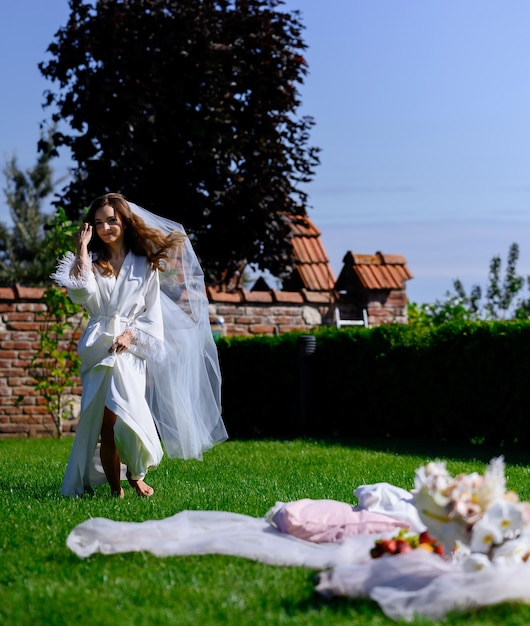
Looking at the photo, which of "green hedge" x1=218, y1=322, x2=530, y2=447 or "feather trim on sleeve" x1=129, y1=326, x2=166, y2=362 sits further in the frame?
"green hedge" x1=218, y1=322, x2=530, y2=447

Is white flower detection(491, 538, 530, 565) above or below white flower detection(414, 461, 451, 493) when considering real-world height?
below

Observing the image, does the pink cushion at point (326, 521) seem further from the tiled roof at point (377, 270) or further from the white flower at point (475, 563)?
the tiled roof at point (377, 270)

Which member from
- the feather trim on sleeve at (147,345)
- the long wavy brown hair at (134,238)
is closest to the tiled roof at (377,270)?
the long wavy brown hair at (134,238)

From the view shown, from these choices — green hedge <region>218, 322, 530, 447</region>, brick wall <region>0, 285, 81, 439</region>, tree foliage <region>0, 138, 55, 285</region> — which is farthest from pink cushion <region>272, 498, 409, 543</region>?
tree foliage <region>0, 138, 55, 285</region>

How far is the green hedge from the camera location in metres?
11.2

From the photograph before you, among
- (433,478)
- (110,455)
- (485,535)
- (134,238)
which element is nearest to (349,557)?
(433,478)

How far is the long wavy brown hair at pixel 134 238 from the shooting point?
730 cm

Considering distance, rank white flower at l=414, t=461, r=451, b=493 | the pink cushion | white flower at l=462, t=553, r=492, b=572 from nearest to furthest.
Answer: white flower at l=462, t=553, r=492, b=572 → white flower at l=414, t=461, r=451, b=493 → the pink cushion

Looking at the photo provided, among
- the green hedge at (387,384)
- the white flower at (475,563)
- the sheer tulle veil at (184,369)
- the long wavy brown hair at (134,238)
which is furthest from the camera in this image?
the green hedge at (387,384)

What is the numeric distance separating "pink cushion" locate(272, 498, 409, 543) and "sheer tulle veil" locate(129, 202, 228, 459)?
2401 mm

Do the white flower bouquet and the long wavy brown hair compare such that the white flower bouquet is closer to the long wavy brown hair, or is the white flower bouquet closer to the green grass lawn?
the green grass lawn

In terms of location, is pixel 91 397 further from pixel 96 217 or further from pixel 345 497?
pixel 345 497

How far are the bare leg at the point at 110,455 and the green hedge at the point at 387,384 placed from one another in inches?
213

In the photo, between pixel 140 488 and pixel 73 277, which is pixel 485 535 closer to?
pixel 140 488
